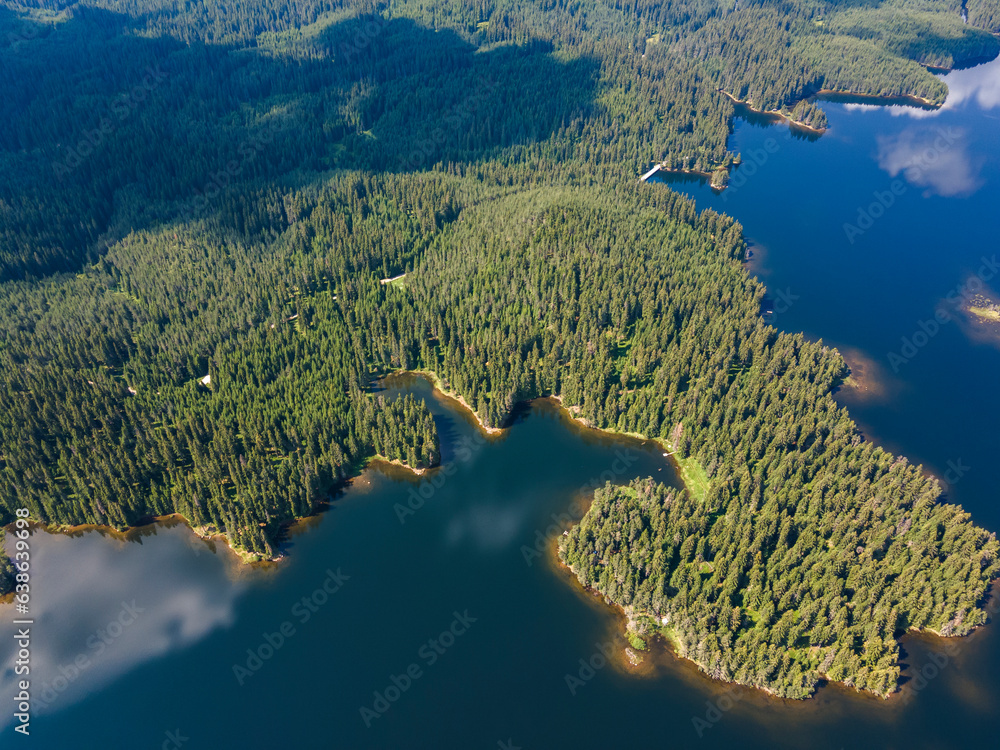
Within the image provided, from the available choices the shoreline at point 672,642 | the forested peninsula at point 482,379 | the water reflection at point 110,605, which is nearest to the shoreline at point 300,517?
the water reflection at point 110,605

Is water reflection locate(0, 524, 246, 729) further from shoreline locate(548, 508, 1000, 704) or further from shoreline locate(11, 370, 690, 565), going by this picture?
shoreline locate(548, 508, 1000, 704)

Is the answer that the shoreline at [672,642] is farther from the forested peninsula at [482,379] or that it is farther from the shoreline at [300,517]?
the shoreline at [300,517]

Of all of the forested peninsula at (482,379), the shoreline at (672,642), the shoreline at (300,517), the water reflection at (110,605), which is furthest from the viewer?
Result: the shoreline at (300,517)

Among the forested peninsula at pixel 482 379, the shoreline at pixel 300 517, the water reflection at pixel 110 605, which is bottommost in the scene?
the water reflection at pixel 110 605

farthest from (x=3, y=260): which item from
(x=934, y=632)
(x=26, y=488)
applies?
(x=934, y=632)

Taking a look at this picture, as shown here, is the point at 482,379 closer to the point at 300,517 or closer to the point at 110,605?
the point at 300,517

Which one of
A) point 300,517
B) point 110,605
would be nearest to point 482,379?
point 300,517

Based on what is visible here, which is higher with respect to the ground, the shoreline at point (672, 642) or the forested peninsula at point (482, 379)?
the forested peninsula at point (482, 379)

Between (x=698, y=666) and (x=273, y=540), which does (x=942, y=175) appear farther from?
(x=273, y=540)
